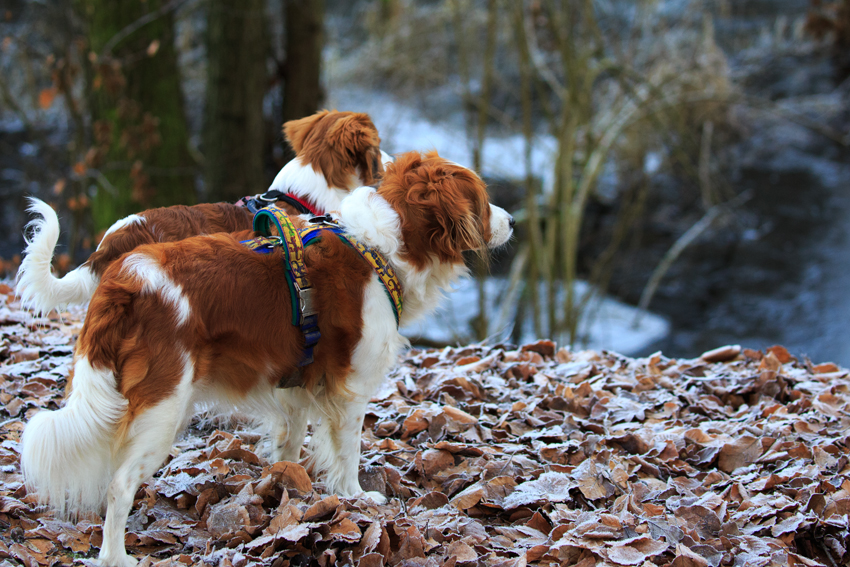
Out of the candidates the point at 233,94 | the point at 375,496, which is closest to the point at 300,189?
the point at 375,496

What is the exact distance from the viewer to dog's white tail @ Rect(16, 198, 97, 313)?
9.12 ft

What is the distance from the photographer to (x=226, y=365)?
8.94 ft

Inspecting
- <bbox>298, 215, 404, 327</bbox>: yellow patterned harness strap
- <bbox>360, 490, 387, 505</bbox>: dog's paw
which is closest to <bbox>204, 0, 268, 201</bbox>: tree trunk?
<bbox>298, 215, 404, 327</bbox>: yellow patterned harness strap

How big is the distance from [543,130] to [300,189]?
11.7 m

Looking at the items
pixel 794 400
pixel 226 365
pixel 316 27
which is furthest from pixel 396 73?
pixel 226 365

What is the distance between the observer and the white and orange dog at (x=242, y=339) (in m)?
2.47

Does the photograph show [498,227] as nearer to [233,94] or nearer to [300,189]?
[300,189]

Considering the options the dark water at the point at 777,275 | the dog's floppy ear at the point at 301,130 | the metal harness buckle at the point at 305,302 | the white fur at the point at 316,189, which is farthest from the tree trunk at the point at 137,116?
the dark water at the point at 777,275

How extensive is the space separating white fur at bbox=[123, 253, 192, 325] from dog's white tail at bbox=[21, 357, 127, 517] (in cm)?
32

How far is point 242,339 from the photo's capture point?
271 centimetres

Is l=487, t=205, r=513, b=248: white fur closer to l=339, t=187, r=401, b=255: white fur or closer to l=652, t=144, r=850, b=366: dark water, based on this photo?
l=339, t=187, r=401, b=255: white fur

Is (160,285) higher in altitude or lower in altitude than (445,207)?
lower

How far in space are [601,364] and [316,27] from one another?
5715 mm

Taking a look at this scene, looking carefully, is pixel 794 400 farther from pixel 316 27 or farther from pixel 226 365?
pixel 316 27
